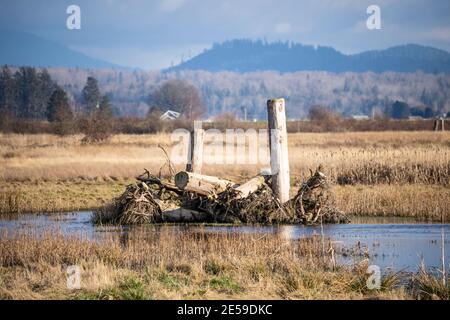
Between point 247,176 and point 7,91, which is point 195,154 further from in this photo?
point 7,91

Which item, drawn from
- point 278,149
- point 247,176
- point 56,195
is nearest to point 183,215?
point 278,149

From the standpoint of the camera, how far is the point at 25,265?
1334cm

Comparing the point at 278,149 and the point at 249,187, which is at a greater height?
the point at 278,149

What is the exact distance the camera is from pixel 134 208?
65.0ft

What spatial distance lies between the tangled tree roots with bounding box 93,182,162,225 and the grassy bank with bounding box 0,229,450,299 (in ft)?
11.8

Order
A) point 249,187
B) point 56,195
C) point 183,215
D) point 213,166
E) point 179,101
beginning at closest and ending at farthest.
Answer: point 249,187, point 183,215, point 56,195, point 213,166, point 179,101

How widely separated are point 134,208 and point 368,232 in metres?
5.93

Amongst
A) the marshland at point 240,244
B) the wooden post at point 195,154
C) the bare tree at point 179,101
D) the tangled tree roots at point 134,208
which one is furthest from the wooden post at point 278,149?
the bare tree at point 179,101

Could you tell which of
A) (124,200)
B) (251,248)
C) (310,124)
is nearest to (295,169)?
(124,200)

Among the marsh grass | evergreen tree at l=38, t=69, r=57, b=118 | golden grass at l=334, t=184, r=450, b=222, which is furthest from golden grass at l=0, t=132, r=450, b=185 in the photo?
evergreen tree at l=38, t=69, r=57, b=118

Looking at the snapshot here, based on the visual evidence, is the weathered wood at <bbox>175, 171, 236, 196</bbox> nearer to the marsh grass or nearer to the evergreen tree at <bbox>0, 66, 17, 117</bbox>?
the marsh grass

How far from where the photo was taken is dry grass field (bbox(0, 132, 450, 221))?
72.3 feet

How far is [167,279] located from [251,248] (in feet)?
10.1

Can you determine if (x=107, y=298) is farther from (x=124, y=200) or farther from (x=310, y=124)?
(x=310, y=124)
